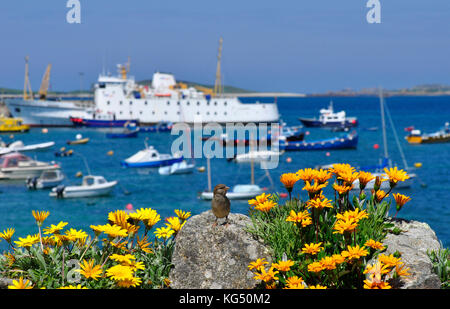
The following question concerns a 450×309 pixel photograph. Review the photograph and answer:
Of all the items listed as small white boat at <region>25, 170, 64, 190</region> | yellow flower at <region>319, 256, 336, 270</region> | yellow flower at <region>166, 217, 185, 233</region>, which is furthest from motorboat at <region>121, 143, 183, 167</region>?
yellow flower at <region>319, 256, 336, 270</region>

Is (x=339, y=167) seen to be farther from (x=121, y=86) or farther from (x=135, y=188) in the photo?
(x=121, y=86)

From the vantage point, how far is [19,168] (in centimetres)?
4481

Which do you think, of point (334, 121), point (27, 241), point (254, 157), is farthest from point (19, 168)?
point (334, 121)

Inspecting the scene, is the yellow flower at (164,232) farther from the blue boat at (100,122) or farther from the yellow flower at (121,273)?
the blue boat at (100,122)

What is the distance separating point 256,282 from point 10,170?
45.1 m

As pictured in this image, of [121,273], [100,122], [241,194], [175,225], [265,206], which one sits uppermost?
[265,206]

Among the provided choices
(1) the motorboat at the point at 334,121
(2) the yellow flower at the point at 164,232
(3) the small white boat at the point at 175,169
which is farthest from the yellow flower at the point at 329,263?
(1) the motorboat at the point at 334,121

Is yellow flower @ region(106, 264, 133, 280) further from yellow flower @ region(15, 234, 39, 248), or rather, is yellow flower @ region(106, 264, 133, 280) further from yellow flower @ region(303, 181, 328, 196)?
yellow flower @ region(303, 181, 328, 196)

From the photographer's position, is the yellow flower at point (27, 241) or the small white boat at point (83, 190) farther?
the small white boat at point (83, 190)

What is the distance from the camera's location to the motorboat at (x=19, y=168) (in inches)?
1743

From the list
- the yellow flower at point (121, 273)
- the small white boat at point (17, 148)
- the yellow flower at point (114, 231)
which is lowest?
the small white boat at point (17, 148)

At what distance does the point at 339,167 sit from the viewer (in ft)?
12.7

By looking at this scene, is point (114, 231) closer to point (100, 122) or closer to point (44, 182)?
point (44, 182)
